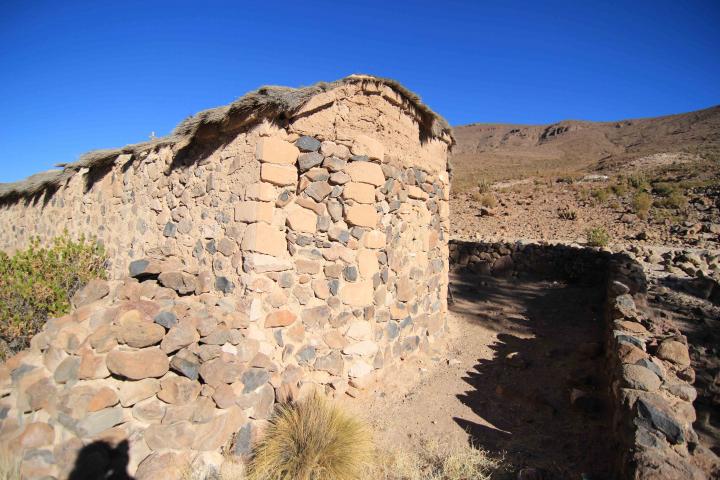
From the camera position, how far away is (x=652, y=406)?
2482mm

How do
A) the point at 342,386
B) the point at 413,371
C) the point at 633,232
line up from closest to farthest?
1. the point at 342,386
2. the point at 413,371
3. the point at 633,232

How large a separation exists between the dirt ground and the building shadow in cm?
196

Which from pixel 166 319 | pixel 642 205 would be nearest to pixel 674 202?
pixel 642 205

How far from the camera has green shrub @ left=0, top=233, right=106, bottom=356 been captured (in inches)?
166

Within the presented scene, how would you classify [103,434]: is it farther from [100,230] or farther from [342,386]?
[100,230]

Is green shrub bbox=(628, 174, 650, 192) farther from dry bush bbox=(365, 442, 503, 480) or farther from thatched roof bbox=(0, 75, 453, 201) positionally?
dry bush bbox=(365, 442, 503, 480)

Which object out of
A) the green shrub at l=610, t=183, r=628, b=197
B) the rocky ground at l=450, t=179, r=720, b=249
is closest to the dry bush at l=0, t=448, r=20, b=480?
the rocky ground at l=450, t=179, r=720, b=249

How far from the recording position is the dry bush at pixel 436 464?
109 inches

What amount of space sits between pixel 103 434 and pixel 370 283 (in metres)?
2.45

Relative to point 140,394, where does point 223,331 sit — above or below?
above

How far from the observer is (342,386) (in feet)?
12.6

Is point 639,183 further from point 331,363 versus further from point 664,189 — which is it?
point 331,363

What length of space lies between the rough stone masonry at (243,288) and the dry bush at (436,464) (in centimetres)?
97

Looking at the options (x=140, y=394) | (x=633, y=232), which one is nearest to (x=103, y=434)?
(x=140, y=394)
